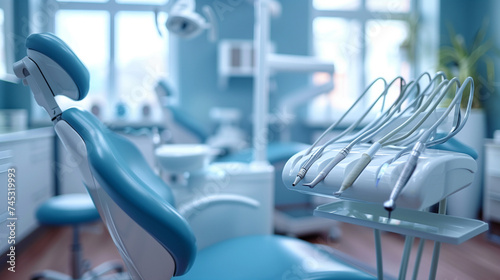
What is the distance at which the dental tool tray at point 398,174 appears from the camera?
446 millimetres

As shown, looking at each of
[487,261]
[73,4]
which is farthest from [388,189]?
[73,4]

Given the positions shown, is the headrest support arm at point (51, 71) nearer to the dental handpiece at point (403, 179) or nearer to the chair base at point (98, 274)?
the dental handpiece at point (403, 179)

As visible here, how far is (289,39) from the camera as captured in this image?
3412 millimetres

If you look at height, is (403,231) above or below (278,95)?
below

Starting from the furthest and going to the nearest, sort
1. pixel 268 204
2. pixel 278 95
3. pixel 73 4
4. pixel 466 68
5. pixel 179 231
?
1. pixel 278 95
2. pixel 73 4
3. pixel 466 68
4. pixel 268 204
5. pixel 179 231

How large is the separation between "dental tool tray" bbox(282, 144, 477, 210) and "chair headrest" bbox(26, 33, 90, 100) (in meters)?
0.46

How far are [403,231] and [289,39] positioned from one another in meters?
3.13

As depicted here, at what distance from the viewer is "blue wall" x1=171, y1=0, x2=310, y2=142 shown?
3.26 metres

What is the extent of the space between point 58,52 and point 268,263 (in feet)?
2.34

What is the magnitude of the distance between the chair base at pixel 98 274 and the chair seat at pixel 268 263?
861 mm

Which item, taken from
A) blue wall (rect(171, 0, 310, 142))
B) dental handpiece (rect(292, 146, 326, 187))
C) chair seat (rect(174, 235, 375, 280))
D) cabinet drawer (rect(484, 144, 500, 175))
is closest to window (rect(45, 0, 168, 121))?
blue wall (rect(171, 0, 310, 142))

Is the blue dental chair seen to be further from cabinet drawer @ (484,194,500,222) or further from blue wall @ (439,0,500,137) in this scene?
blue wall @ (439,0,500,137)

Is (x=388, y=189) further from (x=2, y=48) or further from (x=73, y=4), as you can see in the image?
(x=73, y=4)

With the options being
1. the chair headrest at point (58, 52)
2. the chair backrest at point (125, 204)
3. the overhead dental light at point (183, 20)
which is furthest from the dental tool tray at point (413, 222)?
the overhead dental light at point (183, 20)
